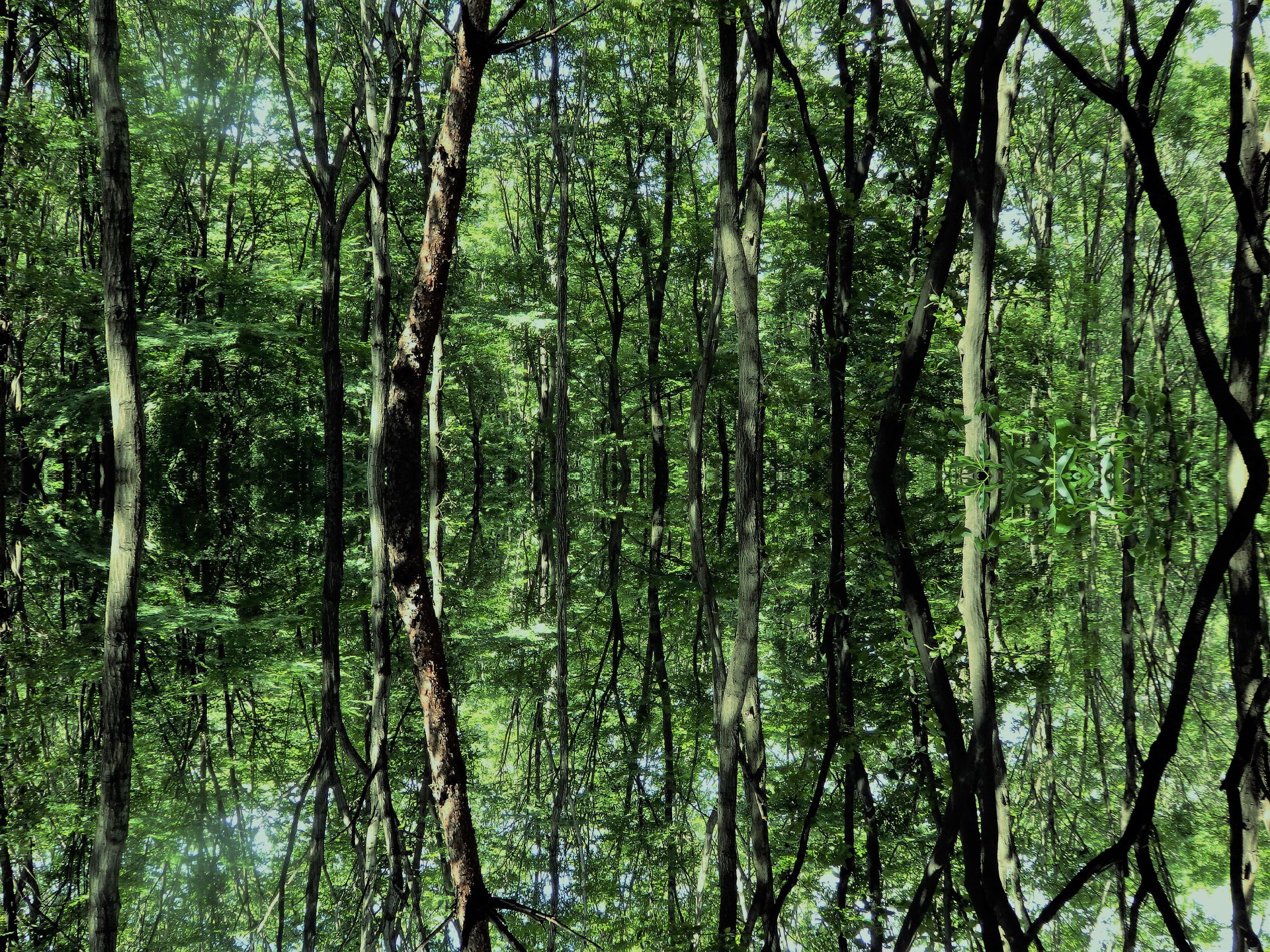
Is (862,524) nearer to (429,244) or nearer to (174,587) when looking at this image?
(429,244)

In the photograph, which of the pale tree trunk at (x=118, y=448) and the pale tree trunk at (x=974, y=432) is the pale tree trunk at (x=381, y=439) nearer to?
the pale tree trunk at (x=118, y=448)

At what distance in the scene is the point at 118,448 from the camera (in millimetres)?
5004

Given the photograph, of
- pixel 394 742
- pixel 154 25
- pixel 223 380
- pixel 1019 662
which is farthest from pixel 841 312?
pixel 223 380

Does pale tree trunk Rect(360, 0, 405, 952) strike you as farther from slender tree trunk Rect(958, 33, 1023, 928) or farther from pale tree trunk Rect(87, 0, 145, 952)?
slender tree trunk Rect(958, 33, 1023, 928)

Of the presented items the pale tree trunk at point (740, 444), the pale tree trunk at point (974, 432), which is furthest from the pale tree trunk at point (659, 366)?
the pale tree trunk at point (974, 432)

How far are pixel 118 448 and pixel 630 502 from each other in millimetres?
15966

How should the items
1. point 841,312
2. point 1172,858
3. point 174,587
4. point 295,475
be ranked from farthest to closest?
point 295,475
point 174,587
point 1172,858
point 841,312

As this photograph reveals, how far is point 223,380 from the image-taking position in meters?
17.0

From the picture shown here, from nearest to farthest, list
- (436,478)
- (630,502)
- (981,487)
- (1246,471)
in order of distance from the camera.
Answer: (981,487), (1246,471), (436,478), (630,502)

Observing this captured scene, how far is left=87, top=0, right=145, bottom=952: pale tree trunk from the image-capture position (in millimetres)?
4879

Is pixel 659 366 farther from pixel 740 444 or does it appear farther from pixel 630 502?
pixel 740 444

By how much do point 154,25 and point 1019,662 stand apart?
48.3 feet

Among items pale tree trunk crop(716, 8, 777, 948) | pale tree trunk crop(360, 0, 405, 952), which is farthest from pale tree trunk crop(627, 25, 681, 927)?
pale tree trunk crop(716, 8, 777, 948)

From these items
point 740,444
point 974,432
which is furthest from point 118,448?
point 974,432
